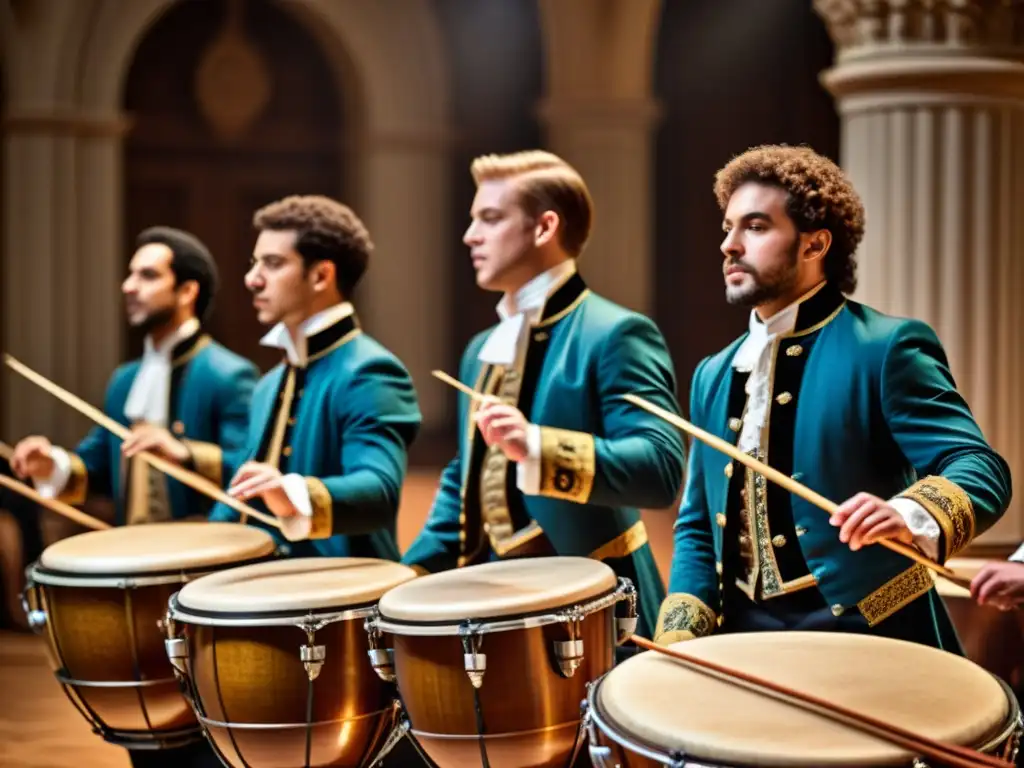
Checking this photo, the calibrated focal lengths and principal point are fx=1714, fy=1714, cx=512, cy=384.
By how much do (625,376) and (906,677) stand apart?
44.2 inches

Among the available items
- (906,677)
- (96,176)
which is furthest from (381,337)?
(906,677)

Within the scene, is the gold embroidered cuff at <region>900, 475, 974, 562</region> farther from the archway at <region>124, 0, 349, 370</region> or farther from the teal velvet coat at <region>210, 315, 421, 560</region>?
the archway at <region>124, 0, 349, 370</region>

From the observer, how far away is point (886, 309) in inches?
165

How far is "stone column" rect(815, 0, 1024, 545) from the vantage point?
13.5 ft

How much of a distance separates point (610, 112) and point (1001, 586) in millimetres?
6505

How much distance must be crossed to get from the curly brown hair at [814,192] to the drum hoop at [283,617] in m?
1.02

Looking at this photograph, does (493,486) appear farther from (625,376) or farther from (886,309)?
(886,309)

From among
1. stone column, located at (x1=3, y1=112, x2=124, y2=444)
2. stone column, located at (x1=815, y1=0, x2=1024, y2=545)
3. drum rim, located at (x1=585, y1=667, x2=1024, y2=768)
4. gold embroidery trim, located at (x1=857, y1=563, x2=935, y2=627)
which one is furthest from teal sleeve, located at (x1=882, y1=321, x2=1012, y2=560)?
stone column, located at (x1=3, y1=112, x2=124, y2=444)

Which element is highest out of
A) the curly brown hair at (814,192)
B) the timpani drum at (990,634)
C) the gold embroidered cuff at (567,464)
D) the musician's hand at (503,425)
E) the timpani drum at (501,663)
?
the curly brown hair at (814,192)

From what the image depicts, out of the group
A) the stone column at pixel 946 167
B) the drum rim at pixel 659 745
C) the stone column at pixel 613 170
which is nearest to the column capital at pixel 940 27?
the stone column at pixel 946 167

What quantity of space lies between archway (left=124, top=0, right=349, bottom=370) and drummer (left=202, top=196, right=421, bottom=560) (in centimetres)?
645

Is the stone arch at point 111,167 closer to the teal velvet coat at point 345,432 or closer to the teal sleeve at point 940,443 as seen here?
the teal velvet coat at point 345,432

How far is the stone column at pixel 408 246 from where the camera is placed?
34.2 ft

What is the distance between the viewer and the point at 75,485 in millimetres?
4562
